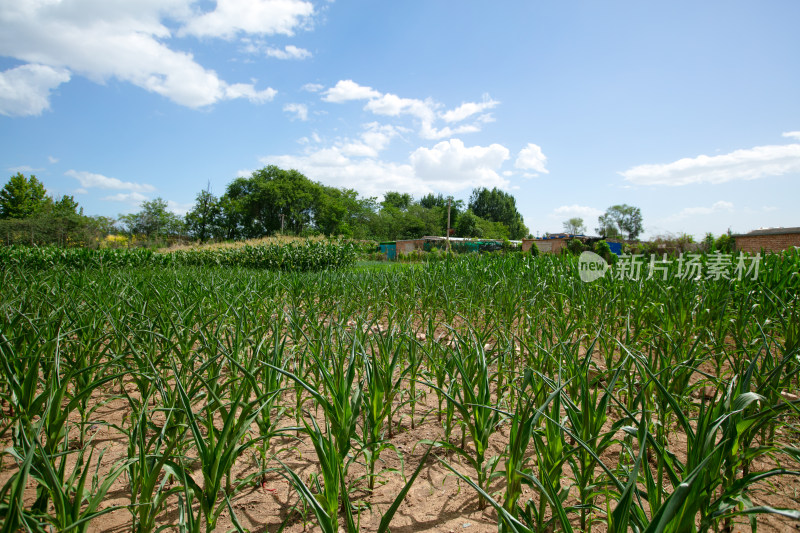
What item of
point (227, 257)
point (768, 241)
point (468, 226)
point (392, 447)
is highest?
point (468, 226)

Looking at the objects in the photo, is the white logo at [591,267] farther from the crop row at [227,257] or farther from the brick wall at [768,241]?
the brick wall at [768,241]

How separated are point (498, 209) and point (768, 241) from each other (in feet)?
169

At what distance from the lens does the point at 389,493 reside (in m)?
1.69

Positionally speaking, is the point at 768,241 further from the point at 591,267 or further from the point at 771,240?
the point at 591,267

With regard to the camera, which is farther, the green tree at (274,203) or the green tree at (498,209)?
the green tree at (498,209)

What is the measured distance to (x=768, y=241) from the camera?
24203 mm

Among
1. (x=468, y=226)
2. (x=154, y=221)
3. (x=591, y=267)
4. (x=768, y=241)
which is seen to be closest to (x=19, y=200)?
(x=154, y=221)

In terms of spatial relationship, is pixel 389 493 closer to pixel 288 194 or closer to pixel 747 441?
pixel 747 441

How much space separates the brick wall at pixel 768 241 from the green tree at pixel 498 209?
159ft

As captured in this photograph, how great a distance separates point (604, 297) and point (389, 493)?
9.00 ft

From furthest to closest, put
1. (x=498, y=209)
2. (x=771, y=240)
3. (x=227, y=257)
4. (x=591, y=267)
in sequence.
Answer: (x=498, y=209) → (x=771, y=240) → (x=227, y=257) → (x=591, y=267)

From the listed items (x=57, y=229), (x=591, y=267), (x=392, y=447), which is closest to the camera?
(x=392, y=447)

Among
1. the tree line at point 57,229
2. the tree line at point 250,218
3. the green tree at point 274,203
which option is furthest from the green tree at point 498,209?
the tree line at point 57,229

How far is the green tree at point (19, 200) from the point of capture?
3519 cm
